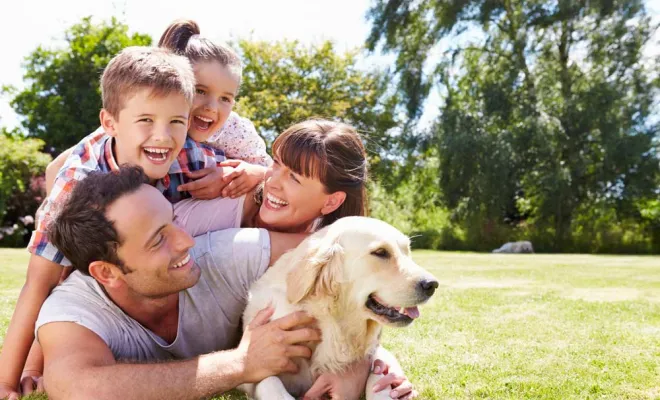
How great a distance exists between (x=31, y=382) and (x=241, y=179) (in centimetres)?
175

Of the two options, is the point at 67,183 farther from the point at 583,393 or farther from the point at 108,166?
the point at 583,393

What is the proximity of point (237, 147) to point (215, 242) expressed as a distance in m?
1.49

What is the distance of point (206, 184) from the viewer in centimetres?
→ 425

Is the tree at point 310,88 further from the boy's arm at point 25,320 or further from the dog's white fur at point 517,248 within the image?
the boy's arm at point 25,320

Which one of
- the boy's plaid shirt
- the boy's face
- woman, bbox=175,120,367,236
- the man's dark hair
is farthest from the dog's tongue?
the boy's plaid shirt

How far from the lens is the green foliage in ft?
81.4

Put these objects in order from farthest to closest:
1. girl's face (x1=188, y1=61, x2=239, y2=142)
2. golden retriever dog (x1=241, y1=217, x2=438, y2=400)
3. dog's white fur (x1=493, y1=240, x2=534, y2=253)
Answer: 1. dog's white fur (x1=493, y1=240, x2=534, y2=253)
2. girl's face (x1=188, y1=61, x2=239, y2=142)
3. golden retriever dog (x1=241, y1=217, x2=438, y2=400)

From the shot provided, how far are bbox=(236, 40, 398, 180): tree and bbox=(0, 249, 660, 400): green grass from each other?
24.9 m

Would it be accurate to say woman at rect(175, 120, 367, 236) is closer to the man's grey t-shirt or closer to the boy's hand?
the boy's hand

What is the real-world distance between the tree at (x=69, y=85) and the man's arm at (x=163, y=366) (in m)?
33.3

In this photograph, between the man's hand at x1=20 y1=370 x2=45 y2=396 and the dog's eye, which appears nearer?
the dog's eye

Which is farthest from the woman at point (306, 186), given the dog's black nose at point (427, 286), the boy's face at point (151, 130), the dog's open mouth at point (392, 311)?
the dog's black nose at point (427, 286)

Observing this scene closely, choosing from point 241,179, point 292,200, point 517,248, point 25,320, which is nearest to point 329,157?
point 292,200

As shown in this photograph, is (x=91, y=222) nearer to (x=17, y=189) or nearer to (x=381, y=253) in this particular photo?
(x=381, y=253)
